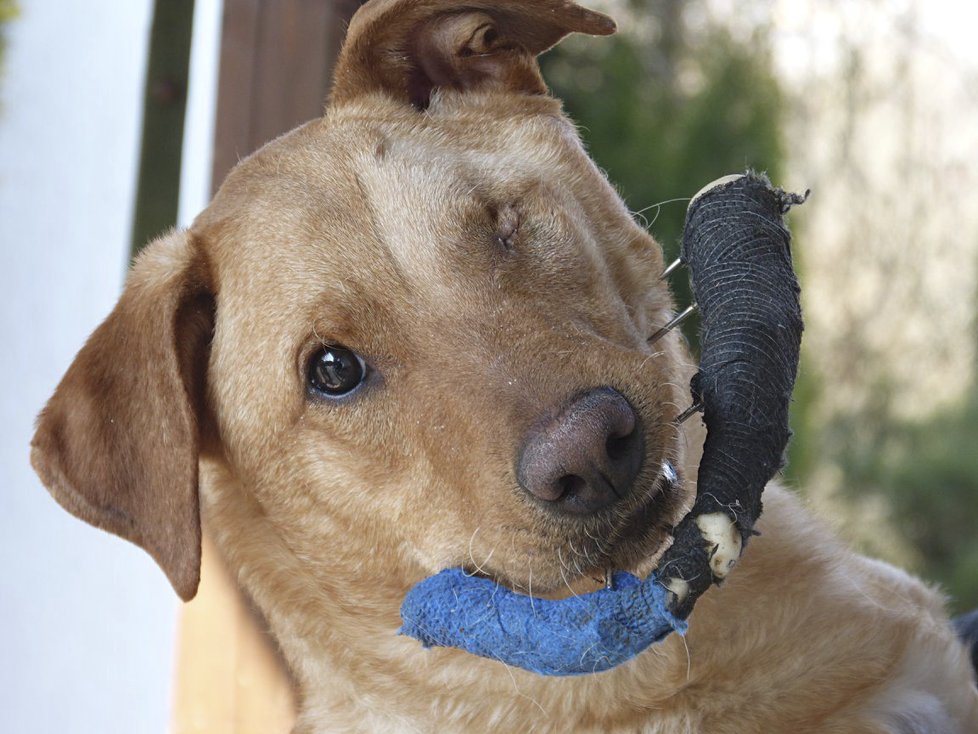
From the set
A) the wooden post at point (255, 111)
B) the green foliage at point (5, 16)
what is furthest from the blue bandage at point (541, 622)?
the green foliage at point (5, 16)

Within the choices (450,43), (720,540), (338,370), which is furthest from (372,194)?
(720,540)

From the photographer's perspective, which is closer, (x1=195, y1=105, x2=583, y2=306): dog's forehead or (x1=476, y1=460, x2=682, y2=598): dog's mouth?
(x1=476, y1=460, x2=682, y2=598): dog's mouth

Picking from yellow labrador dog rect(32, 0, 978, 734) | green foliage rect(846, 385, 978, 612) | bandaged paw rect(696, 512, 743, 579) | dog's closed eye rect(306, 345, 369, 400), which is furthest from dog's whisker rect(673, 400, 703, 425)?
green foliage rect(846, 385, 978, 612)

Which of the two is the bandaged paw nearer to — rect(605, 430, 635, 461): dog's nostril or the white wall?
rect(605, 430, 635, 461): dog's nostril

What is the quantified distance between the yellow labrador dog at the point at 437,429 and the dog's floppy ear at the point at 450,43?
0.03ft

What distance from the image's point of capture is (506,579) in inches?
86.3

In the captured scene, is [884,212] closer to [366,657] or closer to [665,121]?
[665,121]

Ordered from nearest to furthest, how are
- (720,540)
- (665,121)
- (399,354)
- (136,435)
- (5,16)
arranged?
(720,540) → (399,354) → (136,435) → (5,16) → (665,121)

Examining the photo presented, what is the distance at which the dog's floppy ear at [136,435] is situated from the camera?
8.27 feet

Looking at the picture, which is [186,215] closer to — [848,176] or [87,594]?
[87,594]

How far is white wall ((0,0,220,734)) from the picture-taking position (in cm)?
471

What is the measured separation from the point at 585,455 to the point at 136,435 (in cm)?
115

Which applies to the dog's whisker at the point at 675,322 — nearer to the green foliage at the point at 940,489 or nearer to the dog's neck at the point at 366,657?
the dog's neck at the point at 366,657

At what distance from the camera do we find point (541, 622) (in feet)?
6.78
